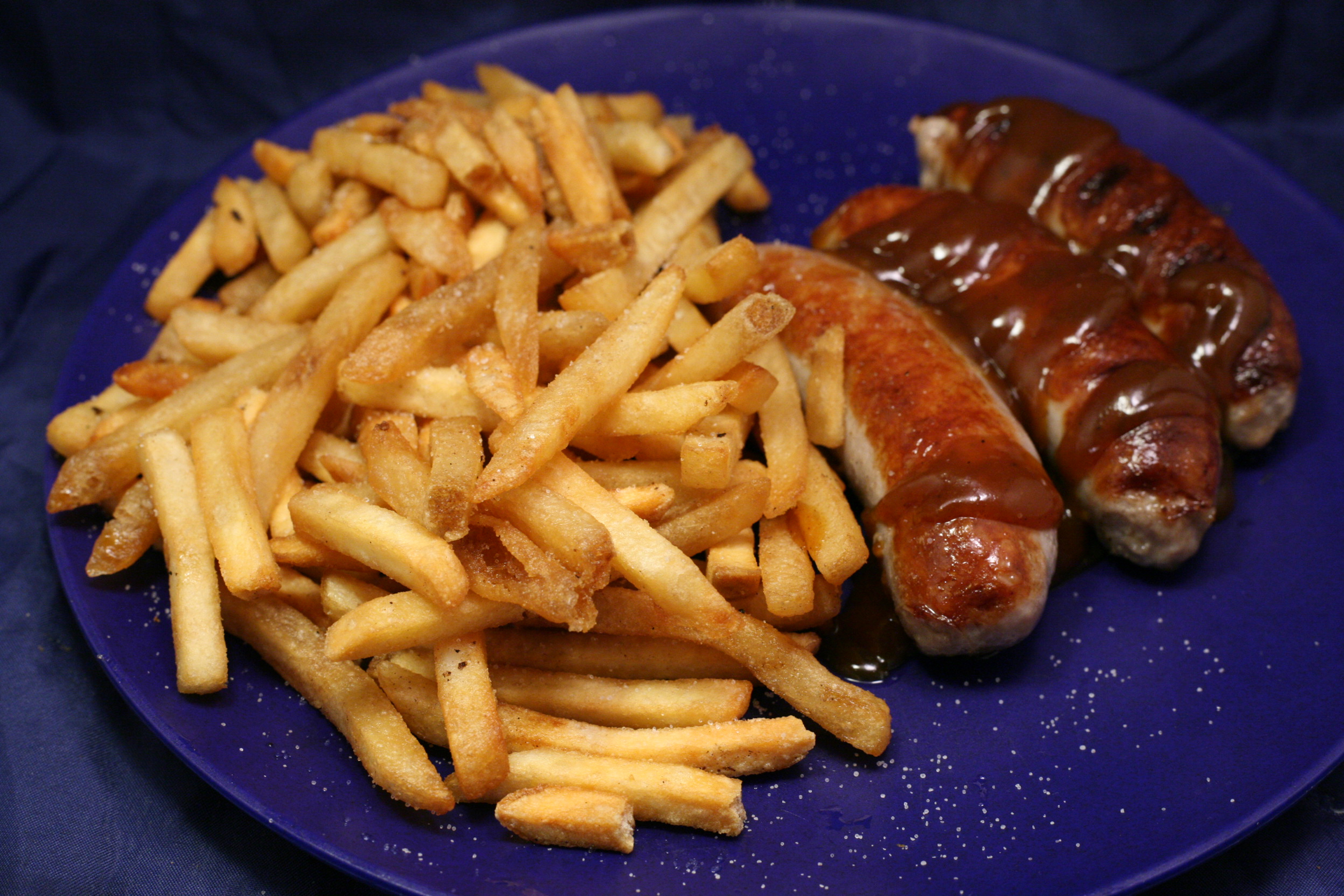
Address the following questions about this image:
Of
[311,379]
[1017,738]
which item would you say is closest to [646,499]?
[311,379]

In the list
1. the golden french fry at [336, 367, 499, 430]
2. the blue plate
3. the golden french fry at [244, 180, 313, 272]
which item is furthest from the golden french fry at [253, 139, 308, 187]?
the golden french fry at [336, 367, 499, 430]

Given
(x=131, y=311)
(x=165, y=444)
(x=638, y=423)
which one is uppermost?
(x=638, y=423)

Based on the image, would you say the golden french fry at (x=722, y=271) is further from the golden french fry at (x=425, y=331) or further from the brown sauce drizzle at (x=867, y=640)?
the brown sauce drizzle at (x=867, y=640)

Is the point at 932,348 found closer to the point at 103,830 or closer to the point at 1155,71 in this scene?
the point at 103,830

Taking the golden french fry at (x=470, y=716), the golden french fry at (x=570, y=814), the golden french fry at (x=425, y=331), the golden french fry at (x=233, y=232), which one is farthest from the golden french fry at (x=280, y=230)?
the golden french fry at (x=570, y=814)

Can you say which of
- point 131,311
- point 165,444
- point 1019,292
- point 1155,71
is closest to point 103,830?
point 165,444

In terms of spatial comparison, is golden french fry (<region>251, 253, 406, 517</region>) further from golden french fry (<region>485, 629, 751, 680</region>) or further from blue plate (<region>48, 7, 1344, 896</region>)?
golden french fry (<region>485, 629, 751, 680</region>)
